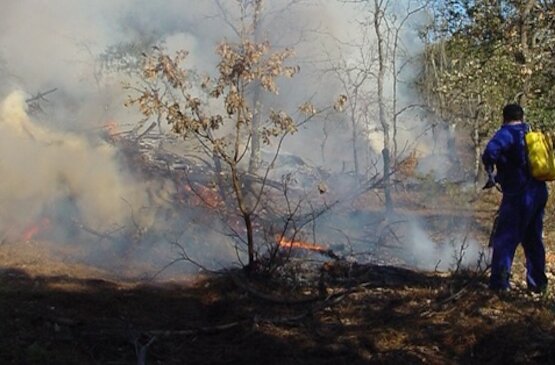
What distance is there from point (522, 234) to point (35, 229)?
21.3 feet

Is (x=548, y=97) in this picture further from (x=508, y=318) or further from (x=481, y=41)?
(x=508, y=318)

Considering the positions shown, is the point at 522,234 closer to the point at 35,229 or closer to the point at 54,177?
the point at 35,229

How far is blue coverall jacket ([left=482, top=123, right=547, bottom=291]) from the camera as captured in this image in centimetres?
582

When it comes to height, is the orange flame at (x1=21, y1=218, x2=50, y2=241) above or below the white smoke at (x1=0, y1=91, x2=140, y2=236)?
below

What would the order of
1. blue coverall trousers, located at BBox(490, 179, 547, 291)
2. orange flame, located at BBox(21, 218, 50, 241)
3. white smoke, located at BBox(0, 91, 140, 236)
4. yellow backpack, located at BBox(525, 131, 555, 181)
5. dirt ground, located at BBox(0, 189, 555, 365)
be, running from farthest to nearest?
1. white smoke, located at BBox(0, 91, 140, 236)
2. orange flame, located at BBox(21, 218, 50, 241)
3. blue coverall trousers, located at BBox(490, 179, 547, 291)
4. yellow backpack, located at BBox(525, 131, 555, 181)
5. dirt ground, located at BBox(0, 189, 555, 365)

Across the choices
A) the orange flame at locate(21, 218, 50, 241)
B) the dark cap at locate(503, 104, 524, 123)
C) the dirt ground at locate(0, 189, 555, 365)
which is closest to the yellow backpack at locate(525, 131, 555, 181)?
the dark cap at locate(503, 104, 524, 123)

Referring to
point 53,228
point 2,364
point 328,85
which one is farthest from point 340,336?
point 328,85

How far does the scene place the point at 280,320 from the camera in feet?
16.7

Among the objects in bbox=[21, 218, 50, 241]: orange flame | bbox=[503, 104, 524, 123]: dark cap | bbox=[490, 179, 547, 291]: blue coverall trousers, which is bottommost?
bbox=[490, 179, 547, 291]: blue coverall trousers

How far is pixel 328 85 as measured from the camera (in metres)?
26.3

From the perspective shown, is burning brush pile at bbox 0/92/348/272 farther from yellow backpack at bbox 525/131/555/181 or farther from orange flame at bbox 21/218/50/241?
yellow backpack at bbox 525/131/555/181

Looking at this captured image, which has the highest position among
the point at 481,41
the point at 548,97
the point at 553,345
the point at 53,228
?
the point at 481,41

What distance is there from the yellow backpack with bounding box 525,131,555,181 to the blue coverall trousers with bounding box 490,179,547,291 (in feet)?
0.38

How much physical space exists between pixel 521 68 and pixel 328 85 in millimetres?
15454
